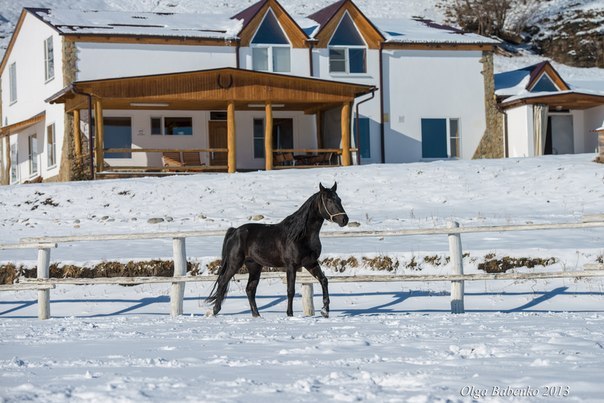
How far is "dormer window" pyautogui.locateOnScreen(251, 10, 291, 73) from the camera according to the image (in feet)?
117

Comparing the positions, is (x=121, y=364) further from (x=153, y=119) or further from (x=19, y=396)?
(x=153, y=119)

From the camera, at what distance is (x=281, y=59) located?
35.6 metres

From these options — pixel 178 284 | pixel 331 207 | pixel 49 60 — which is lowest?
pixel 178 284

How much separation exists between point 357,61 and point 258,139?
445cm

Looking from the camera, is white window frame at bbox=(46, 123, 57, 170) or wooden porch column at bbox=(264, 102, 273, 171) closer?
wooden porch column at bbox=(264, 102, 273, 171)

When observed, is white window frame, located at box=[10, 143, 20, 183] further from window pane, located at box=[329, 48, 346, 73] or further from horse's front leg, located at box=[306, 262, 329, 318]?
horse's front leg, located at box=[306, 262, 329, 318]

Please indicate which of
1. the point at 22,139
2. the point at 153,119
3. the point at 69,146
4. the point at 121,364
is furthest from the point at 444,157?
the point at 121,364

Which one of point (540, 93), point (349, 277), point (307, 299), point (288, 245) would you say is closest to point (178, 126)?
point (540, 93)

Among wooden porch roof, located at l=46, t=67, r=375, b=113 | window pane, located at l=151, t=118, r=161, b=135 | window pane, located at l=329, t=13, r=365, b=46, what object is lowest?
window pane, located at l=151, t=118, r=161, b=135

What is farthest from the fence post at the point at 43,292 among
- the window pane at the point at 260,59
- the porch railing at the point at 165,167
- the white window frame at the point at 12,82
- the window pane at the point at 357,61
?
the white window frame at the point at 12,82

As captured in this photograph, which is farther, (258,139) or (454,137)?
(454,137)

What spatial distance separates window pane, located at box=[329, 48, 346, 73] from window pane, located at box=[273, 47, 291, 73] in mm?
1598

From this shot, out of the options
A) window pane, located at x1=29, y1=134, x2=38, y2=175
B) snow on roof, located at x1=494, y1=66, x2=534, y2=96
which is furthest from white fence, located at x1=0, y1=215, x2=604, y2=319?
snow on roof, located at x1=494, y1=66, x2=534, y2=96

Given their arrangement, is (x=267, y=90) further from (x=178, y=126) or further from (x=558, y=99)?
(x=558, y=99)
